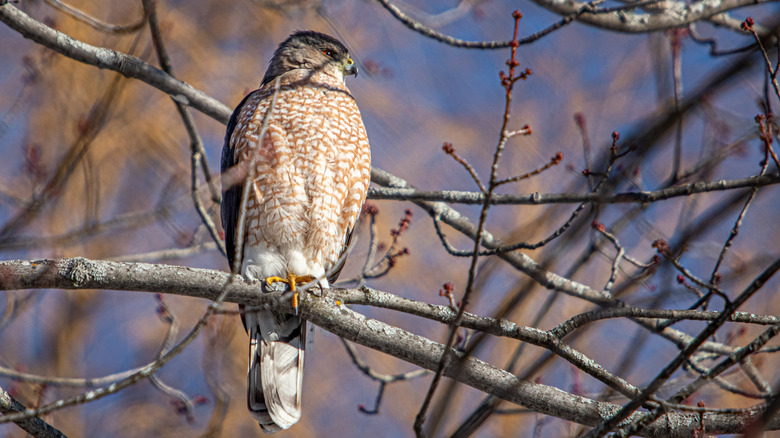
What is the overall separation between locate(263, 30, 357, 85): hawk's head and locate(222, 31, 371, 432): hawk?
0.67 meters

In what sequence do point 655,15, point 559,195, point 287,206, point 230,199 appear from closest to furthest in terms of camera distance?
point 559,195, point 287,206, point 230,199, point 655,15

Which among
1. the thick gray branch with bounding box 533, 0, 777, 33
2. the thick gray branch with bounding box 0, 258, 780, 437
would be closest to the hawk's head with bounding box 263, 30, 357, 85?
the thick gray branch with bounding box 533, 0, 777, 33

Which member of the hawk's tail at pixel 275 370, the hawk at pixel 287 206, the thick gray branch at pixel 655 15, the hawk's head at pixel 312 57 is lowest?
the hawk's tail at pixel 275 370

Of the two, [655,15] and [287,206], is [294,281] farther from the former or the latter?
[655,15]

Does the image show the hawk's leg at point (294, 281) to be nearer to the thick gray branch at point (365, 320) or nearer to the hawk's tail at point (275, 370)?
the thick gray branch at point (365, 320)

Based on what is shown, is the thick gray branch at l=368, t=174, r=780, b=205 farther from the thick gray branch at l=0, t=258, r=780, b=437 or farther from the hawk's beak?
the hawk's beak

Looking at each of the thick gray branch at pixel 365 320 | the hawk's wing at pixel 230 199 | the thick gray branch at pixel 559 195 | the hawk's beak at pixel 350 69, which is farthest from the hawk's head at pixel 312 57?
the thick gray branch at pixel 365 320

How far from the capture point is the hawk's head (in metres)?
4.94

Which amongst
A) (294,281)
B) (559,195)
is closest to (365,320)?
(294,281)

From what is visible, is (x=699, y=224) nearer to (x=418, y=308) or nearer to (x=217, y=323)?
(x=418, y=308)

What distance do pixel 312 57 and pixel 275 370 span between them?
2.24m

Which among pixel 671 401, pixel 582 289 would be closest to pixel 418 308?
pixel 671 401

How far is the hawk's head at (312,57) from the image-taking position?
4.94 m

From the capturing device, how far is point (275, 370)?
4.06 meters
